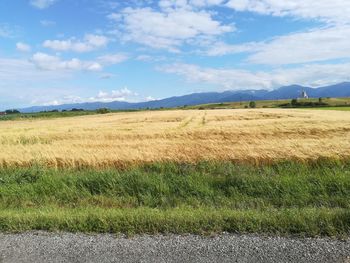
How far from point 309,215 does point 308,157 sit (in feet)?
27.6

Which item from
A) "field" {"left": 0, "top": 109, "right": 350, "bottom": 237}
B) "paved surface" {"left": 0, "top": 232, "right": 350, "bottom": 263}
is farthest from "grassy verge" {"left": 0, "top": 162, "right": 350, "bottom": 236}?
"paved surface" {"left": 0, "top": 232, "right": 350, "bottom": 263}

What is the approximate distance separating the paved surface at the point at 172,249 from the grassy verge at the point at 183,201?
0.42m

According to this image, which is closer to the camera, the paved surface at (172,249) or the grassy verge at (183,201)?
the paved surface at (172,249)

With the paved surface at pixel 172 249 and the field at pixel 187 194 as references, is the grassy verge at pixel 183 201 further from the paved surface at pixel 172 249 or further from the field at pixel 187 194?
the paved surface at pixel 172 249

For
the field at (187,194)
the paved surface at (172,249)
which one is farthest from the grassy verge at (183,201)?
the paved surface at (172,249)

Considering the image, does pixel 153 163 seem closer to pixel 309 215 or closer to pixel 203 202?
pixel 203 202

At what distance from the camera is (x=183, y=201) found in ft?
31.5

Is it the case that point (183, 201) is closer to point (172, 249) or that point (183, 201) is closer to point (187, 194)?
point (187, 194)

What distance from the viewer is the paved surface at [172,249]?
5676mm

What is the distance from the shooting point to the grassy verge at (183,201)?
695 cm

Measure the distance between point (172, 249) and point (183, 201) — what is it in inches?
141

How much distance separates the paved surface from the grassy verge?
415mm

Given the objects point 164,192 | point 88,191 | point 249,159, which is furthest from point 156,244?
point 249,159

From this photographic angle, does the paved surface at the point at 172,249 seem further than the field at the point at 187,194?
No
